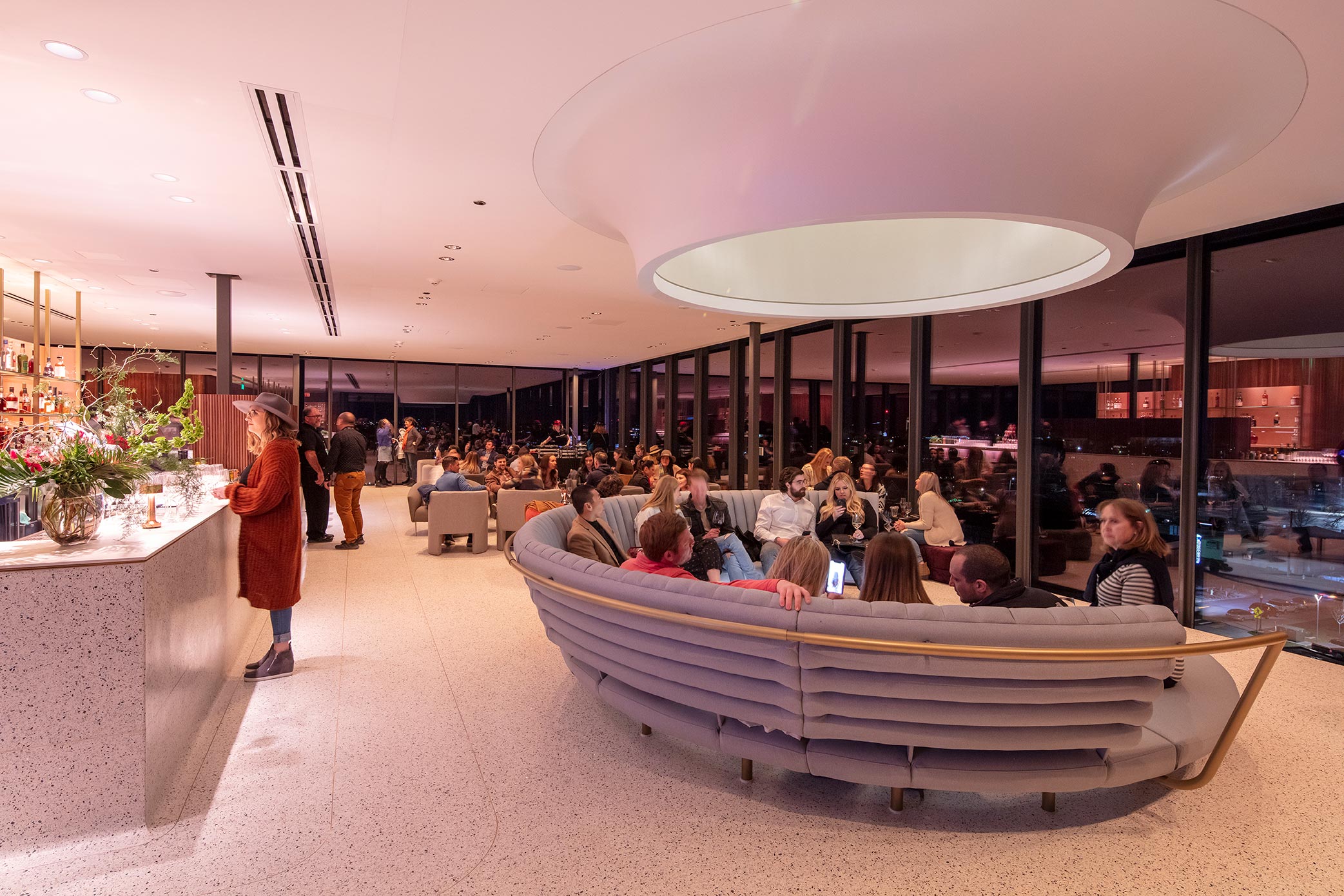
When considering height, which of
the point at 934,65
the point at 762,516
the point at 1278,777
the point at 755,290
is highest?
the point at 934,65

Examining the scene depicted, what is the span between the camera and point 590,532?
4801 millimetres

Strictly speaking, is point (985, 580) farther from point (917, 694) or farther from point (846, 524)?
point (846, 524)

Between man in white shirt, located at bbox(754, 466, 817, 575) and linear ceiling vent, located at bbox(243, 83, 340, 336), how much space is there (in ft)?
14.9

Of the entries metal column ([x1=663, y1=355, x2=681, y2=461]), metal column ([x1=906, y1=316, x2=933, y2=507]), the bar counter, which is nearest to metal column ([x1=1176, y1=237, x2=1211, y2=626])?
metal column ([x1=906, y1=316, x2=933, y2=507])

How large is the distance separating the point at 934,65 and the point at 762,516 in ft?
14.1

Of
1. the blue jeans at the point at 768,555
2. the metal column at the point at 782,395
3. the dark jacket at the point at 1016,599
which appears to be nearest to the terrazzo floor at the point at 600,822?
the dark jacket at the point at 1016,599

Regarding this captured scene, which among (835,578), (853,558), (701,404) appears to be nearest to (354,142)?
(835,578)

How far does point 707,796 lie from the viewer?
9.87ft

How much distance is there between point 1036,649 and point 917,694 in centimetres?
44

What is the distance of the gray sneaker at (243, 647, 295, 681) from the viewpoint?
4.28m

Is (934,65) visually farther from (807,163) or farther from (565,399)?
(565,399)

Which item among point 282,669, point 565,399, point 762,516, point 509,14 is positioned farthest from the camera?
point 565,399

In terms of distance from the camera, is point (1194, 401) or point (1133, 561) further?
point (1194, 401)

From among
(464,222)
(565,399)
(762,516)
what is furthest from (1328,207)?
(565,399)
